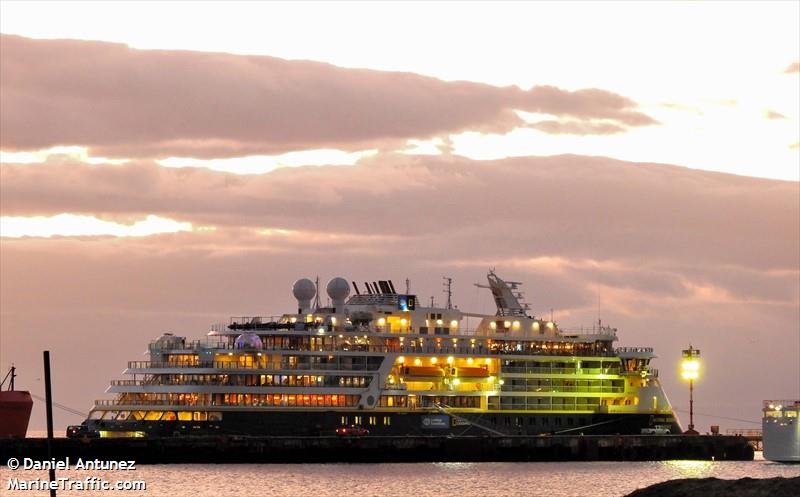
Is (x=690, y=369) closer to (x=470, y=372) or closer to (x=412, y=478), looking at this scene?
(x=470, y=372)

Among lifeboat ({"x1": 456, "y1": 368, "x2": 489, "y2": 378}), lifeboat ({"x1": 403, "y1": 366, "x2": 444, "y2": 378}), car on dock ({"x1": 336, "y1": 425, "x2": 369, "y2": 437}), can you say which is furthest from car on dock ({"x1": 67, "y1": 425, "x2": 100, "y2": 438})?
lifeboat ({"x1": 456, "y1": 368, "x2": 489, "y2": 378})

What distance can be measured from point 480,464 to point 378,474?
11858 millimetres

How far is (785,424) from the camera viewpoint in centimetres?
11319

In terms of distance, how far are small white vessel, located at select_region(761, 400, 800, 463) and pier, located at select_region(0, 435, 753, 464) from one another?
411 centimetres

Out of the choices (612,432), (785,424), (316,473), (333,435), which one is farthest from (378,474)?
(785,424)

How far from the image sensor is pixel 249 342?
10400 centimetres

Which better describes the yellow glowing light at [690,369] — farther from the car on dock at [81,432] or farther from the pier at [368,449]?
the car on dock at [81,432]

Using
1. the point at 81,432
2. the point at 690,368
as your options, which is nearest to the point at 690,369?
the point at 690,368

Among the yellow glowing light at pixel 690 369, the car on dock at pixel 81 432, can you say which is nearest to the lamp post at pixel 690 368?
the yellow glowing light at pixel 690 369

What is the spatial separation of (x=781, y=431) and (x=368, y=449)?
31.1 metres

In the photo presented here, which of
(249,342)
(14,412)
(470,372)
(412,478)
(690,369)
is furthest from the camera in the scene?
(690,369)

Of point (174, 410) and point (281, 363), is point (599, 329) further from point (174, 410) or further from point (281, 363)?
point (174, 410)

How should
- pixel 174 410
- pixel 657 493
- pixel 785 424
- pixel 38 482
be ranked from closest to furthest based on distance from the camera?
pixel 657 493
pixel 38 482
pixel 174 410
pixel 785 424

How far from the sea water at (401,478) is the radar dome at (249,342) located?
8.42 metres
